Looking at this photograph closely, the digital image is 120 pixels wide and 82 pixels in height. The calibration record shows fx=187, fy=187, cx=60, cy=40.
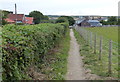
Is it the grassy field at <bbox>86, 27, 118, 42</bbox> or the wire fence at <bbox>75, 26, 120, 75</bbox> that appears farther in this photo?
the grassy field at <bbox>86, 27, 118, 42</bbox>

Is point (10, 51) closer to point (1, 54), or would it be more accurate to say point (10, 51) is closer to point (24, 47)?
point (1, 54)

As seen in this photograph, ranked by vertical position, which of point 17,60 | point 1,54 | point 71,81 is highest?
point 1,54

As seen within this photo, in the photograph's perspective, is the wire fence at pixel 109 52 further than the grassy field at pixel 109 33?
No

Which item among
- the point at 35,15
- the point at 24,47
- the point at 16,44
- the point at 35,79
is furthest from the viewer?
the point at 35,15

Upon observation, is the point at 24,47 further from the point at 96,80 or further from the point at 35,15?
the point at 35,15

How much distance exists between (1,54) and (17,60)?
2.42 ft

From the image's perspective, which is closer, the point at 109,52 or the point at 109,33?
the point at 109,52

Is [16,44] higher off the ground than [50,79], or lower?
higher

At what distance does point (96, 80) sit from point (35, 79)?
1.89 meters

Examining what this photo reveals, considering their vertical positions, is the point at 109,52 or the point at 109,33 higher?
the point at 109,52

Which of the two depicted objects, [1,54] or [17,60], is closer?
[1,54]

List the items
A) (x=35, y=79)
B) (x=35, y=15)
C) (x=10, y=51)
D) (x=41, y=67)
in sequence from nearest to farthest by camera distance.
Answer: (x=10, y=51) → (x=35, y=79) → (x=41, y=67) → (x=35, y=15)

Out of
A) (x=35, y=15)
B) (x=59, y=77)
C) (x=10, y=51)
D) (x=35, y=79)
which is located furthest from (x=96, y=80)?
(x=35, y=15)

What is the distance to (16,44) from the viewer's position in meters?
3.47
